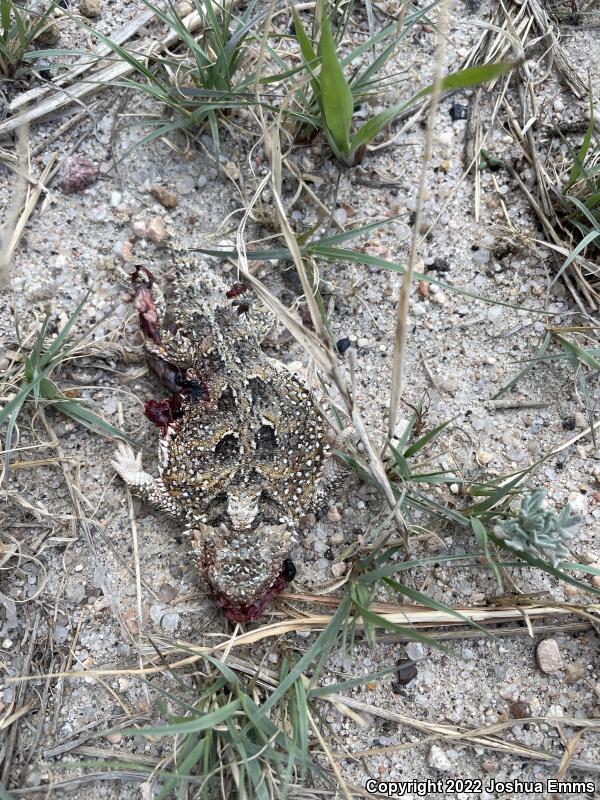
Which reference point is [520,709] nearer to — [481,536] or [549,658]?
[549,658]

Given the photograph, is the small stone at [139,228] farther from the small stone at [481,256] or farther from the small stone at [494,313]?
the small stone at [494,313]

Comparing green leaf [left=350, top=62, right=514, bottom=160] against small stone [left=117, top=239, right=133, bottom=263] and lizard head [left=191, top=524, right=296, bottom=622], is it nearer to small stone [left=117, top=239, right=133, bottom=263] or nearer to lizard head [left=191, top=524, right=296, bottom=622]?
small stone [left=117, top=239, right=133, bottom=263]

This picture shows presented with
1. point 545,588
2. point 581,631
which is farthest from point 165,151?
point 581,631

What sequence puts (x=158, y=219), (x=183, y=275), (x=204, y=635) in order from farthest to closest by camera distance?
1. (x=158, y=219)
2. (x=183, y=275)
3. (x=204, y=635)

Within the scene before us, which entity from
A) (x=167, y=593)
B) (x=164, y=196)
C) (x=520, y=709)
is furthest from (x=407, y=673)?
(x=164, y=196)

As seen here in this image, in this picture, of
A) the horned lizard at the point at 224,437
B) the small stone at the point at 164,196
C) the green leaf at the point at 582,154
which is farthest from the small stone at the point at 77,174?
the green leaf at the point at 582,154

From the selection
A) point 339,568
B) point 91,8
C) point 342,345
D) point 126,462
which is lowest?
point 339,568

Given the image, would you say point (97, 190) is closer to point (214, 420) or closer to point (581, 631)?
point (214, 420)
